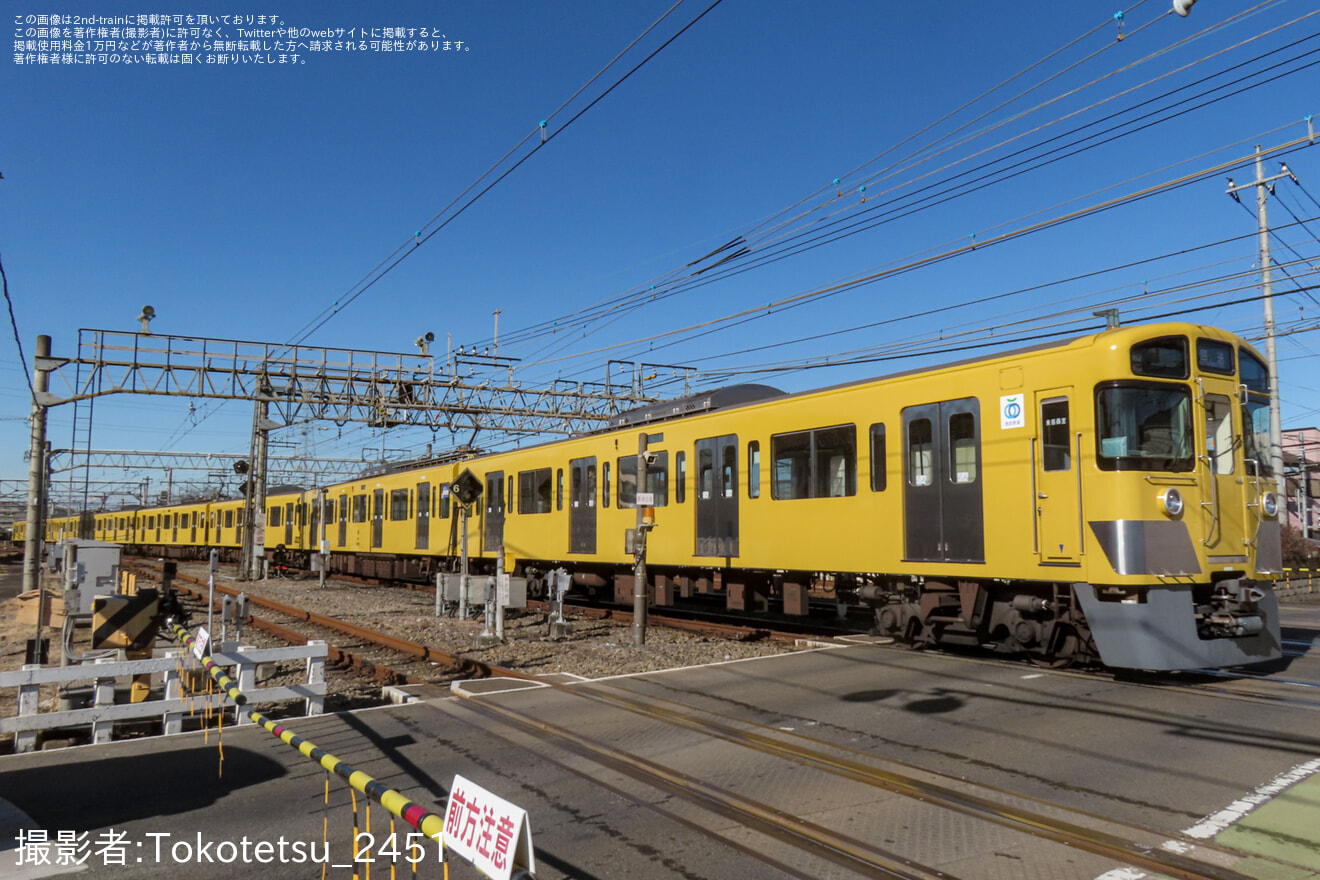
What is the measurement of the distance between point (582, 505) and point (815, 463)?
258 inches

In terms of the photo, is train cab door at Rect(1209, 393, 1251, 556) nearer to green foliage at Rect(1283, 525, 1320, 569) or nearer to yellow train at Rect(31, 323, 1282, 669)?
yellow train at Rect(31, 323, 1282, 669)

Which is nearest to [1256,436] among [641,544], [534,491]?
[641,544]

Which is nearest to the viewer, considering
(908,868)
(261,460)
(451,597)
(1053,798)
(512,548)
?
(908,868)

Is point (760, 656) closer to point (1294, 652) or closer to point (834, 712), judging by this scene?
point (834, 712)

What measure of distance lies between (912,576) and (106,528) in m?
68.4

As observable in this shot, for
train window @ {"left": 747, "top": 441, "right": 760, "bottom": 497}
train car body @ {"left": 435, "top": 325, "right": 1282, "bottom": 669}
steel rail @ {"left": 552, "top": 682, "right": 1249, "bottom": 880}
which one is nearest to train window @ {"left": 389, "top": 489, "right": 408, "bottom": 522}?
train window @ {"left": 747, "top": 441, "right": 760, "bottom": 497}

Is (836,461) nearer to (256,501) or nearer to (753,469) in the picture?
(753,469)

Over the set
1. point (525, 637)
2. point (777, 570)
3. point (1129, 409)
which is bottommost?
point (525, 637)

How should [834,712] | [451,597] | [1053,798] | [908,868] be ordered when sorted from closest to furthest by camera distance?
[908,868] → [1053,798] → [834,712] → [451,597]

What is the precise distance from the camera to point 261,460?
96.9 ft

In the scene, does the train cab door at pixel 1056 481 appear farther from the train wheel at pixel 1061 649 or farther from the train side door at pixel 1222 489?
the train side door at pixel 1222 489

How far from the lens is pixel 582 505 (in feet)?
58.2

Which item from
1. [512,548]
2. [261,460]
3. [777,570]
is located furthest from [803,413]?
[261,460]

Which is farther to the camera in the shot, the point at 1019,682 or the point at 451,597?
the point at 451,597
